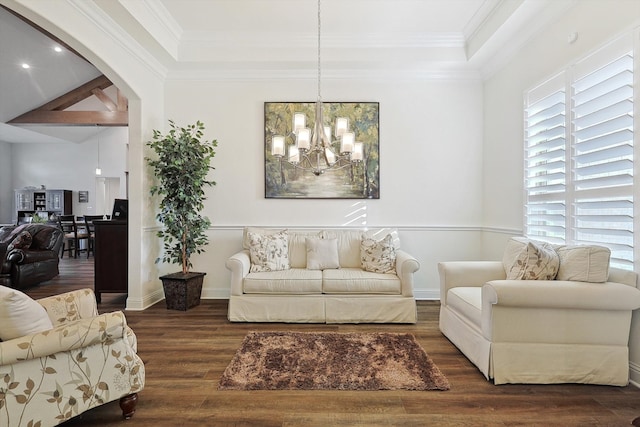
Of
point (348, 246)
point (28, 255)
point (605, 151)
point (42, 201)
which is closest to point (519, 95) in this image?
point (605, 151)

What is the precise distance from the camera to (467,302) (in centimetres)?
263

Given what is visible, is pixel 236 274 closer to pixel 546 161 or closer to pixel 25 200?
pixel 546 161

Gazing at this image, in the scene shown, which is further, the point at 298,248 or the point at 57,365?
the point at 298,248

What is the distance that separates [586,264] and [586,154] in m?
0.95

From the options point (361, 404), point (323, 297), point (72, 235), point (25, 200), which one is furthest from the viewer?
point (25, 200)

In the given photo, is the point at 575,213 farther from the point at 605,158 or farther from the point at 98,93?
the point at 98,93

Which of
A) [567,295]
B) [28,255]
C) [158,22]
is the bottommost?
[28,255]

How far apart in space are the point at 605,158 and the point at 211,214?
13.8 ft

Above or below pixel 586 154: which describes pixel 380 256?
below

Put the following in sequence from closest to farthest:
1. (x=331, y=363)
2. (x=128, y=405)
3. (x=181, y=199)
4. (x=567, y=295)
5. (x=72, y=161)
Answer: (x=128, y=405) → (x=567, y=295) → (x=331, y=363) → (x=181, y=199) → (x=72, y=161)

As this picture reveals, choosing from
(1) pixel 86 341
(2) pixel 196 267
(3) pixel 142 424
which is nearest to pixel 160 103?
(2) pixel 196 267

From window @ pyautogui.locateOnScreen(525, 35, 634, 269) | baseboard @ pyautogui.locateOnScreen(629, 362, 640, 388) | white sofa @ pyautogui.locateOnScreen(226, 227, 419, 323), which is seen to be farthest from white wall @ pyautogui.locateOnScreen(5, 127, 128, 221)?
baseboard @ pyautogui.locateOnScreen(629, 362, 640, 388)

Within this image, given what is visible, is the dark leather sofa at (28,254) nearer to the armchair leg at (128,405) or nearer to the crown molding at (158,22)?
the crown molding at (158,22)

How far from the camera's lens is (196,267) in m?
4.41
